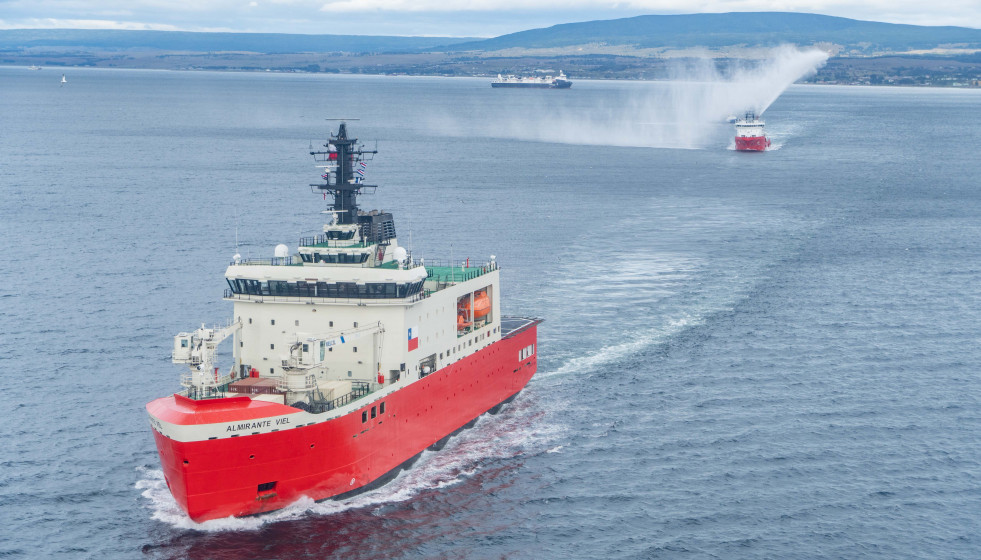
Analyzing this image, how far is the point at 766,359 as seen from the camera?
62062 millimetres

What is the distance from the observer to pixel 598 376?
5988cm

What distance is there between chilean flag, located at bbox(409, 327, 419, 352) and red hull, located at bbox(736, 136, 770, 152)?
150412mm

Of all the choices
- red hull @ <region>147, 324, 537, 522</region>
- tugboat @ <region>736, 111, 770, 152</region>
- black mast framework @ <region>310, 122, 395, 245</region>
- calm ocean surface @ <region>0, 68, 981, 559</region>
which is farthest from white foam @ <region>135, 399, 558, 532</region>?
tugboat @ <region>736, 111, 770, 152</region>

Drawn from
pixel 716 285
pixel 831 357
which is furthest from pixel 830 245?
pixel 831 357

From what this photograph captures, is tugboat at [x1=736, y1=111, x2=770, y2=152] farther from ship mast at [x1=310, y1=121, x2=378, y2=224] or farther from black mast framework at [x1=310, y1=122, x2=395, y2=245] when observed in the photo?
ship mast at [x1=310, y1=121, x2=378, y2=224]

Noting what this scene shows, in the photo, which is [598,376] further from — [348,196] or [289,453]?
[289,453]

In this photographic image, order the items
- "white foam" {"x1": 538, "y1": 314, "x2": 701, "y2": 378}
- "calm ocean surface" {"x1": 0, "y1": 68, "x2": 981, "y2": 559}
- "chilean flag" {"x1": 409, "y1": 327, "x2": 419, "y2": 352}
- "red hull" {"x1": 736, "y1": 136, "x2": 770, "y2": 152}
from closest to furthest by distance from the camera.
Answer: "calm ocean surface" {"x1": 0, "y1": 68, "x2": 981, "y2": 559}
"chilean flag" {"x1": 409, "y1": 327, "x2": 419, "y2": 352}
"white foam" {"x1": 538, "y1": 314, "x2": 701, "y2": 378}
"red hull" {"x1": 736, "y1": 136, "x2": 770, "y2": 152}

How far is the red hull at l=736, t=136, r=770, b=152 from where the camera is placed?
188 meters

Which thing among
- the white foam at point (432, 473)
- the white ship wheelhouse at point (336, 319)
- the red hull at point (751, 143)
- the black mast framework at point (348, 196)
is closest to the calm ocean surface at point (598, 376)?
the white foam at point (432, 473)

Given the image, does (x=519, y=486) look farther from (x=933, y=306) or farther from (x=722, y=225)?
(x=722, y=225)

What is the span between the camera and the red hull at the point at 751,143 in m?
188

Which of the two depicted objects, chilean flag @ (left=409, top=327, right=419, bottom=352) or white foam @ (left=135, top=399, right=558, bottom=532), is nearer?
white foam @ (left=135, top=399, right=558, bottom=532)

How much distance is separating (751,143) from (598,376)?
138 m

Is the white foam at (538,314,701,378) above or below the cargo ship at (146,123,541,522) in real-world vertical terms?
below
